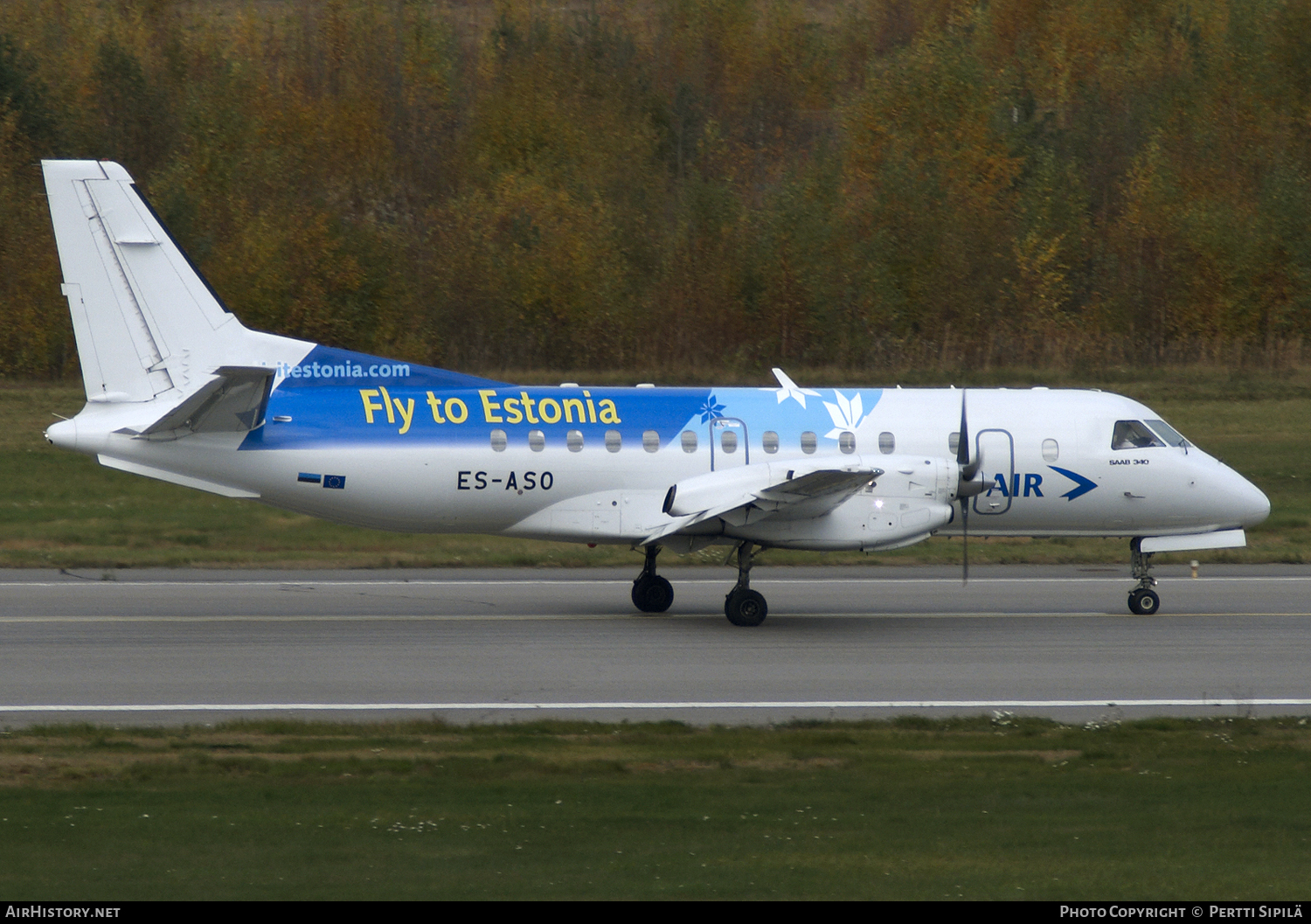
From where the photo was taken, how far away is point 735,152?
68.5 m

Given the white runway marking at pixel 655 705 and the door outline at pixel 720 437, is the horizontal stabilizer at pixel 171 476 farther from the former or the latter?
the door outline at pixel 720 437

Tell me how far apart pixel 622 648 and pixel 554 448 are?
123 inches

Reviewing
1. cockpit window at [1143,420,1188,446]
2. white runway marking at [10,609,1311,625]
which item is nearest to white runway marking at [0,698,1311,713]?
white runway marking at [10,609,1311,625]

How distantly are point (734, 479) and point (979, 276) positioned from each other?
1421 inches

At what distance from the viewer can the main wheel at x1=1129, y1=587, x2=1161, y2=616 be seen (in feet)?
63.5

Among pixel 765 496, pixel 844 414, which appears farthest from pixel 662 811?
pixel 844 414

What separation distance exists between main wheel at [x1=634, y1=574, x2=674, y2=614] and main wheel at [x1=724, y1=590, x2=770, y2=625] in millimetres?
1346

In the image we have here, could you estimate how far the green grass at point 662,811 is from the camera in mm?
8266

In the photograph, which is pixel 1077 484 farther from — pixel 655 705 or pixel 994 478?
pixel 655 705

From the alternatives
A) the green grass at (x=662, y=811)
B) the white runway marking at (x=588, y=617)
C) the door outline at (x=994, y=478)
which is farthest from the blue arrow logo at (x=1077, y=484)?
the green grass at (x=662, y=811)

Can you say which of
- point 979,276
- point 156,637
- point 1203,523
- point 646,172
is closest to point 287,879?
point 156,637

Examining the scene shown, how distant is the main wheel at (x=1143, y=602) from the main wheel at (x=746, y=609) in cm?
524

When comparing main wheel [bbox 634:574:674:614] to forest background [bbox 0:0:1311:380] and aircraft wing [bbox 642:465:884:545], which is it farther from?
forest background [bbox 0:0:1311:380]
